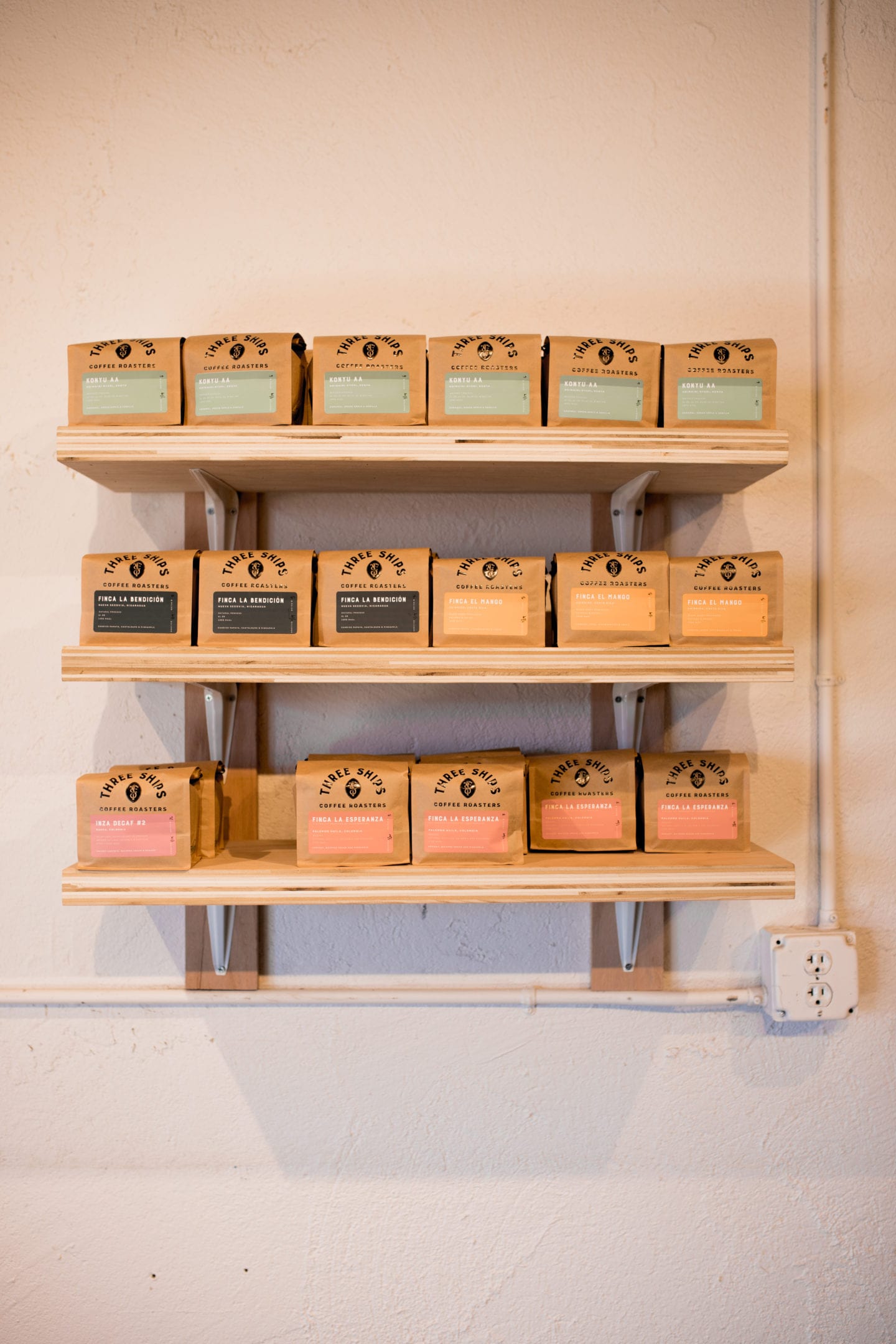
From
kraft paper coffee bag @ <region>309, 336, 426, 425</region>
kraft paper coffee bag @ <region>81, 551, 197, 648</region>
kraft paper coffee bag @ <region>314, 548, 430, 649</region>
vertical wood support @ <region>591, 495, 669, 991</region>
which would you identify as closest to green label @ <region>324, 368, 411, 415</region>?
kraft paper coffee bag @ <region>309, 336, 426, 425</region>

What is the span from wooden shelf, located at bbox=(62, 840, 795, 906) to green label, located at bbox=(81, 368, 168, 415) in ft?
2.12

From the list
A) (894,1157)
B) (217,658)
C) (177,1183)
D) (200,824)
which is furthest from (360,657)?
(894,1157)

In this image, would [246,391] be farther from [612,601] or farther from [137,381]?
[612,601]

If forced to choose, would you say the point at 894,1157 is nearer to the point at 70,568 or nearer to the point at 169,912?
the point at 169,912

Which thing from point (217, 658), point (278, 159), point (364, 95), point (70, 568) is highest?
point (364, 95)

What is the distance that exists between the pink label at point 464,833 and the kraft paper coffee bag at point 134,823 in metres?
0.34

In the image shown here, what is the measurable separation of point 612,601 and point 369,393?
0.44 m

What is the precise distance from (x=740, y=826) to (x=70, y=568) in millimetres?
1177

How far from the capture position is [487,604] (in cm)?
106

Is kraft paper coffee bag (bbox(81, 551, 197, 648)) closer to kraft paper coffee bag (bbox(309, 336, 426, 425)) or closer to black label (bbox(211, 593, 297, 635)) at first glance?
black label (bbox(211, 593, 297, 635))

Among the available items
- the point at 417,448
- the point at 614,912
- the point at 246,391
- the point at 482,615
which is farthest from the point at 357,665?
the point at 614,912

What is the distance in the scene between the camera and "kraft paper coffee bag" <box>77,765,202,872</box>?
108cm

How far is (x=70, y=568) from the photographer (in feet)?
4.42

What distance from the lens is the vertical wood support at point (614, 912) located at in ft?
4.25
